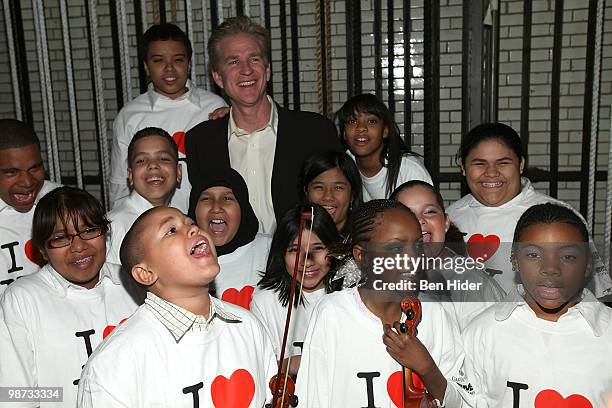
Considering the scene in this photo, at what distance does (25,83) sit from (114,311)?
2.65 metres

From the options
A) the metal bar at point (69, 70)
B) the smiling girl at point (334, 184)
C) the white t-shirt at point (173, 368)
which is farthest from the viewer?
the metal bar at point (69, 70)

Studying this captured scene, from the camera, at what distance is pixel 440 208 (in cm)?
262

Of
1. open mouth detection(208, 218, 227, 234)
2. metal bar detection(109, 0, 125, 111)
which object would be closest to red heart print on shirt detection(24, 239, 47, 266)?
open mouth detection(208, 218, 227, 234)

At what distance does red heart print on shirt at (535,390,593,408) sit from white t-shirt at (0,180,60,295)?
83.6 inches

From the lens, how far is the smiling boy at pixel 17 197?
9.50ft

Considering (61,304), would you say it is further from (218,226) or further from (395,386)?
(395,386)

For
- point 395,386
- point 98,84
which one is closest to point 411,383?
point 395,386

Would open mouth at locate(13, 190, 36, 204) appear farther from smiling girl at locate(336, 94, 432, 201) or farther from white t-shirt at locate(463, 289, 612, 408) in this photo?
white t-shirt at locate(463, 289, 612, 408)

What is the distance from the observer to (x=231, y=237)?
2824 mm

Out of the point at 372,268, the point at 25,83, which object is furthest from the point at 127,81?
the point at 372,268

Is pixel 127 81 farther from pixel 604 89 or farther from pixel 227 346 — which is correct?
pixel 604 89

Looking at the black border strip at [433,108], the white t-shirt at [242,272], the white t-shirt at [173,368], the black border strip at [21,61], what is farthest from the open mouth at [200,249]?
the black border strip at [21,61]

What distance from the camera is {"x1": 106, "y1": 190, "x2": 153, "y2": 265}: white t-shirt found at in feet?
9.47

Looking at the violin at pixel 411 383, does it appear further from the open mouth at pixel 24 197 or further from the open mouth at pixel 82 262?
the open mouth at pixel 24 197
